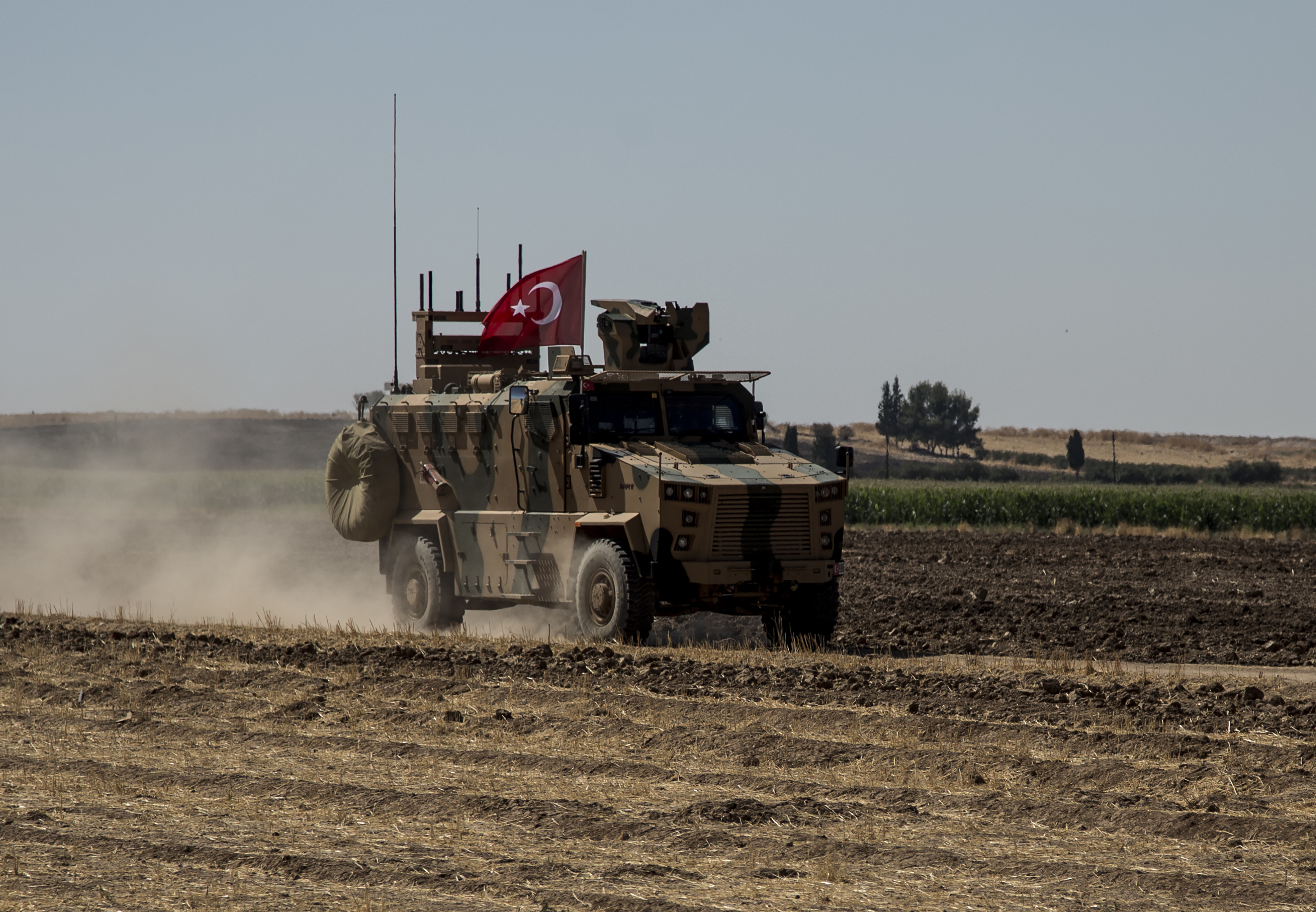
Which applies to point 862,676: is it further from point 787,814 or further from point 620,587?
point 787,814

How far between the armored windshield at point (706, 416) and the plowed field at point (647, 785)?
113 inches

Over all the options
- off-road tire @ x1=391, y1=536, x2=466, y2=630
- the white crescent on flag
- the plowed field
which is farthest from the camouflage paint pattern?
the plowed field

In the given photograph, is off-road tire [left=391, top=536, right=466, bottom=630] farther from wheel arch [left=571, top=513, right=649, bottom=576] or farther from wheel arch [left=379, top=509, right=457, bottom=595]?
wheel arch [left=571, top=513, right=649, bottom=576]

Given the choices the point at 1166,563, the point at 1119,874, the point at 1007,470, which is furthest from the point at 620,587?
the point at 1007,470

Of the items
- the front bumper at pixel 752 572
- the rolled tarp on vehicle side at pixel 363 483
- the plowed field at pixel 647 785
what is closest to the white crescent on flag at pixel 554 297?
the rolled tarp on vehicle side at pixel 363 483

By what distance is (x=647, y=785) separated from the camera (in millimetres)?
10461

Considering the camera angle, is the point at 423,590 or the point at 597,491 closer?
the point at 597,491

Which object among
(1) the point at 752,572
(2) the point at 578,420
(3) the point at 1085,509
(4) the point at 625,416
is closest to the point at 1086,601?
(1) the point at 752,572

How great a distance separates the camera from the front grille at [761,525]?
54.4ft

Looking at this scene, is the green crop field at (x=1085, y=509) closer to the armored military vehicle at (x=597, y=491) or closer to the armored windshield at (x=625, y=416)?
the armored military vehicle at (x=597, y=491)

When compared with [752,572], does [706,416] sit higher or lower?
higher

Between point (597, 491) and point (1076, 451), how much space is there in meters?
82.8

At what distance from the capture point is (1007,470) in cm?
8650

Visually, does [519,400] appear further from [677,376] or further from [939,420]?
[939,420]
